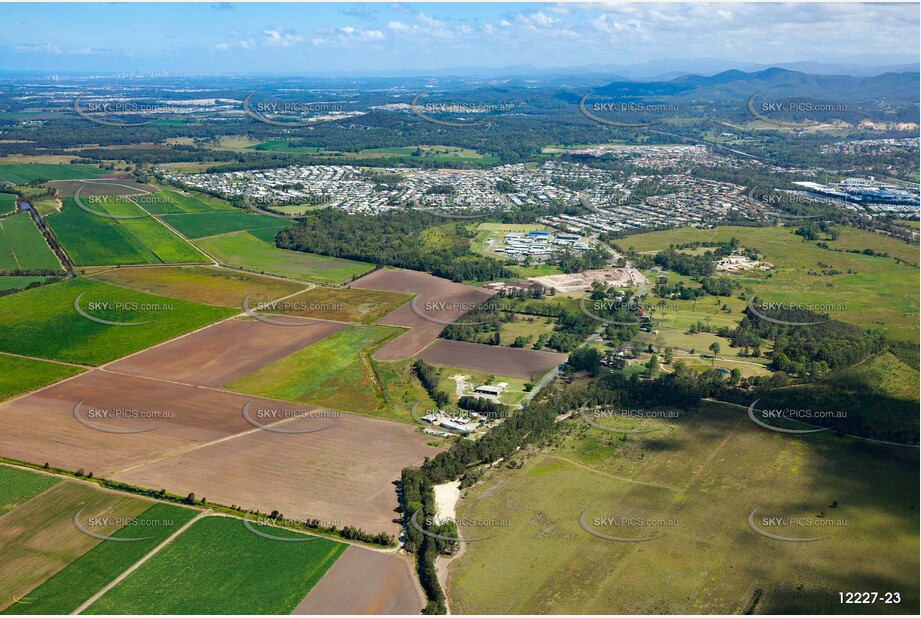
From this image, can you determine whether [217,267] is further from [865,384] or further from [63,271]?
[865,384]

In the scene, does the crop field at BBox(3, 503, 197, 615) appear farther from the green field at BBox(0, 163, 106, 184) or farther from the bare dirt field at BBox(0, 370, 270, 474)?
the green field at BBox(0, 163, 106, 184)

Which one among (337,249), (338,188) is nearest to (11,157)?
(338,188)

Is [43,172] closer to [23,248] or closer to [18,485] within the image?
[23,248]

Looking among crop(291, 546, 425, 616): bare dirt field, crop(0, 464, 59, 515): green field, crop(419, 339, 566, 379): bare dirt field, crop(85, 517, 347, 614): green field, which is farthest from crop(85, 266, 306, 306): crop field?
crop(291, 546, 425, 616): bare dirt field

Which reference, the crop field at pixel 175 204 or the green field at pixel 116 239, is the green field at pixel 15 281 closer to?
the green field at pixel 116 239

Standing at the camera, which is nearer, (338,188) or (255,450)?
(255,450)

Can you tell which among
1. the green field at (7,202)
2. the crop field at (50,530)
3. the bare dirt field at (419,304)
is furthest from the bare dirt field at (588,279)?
the green field at (7,202)
